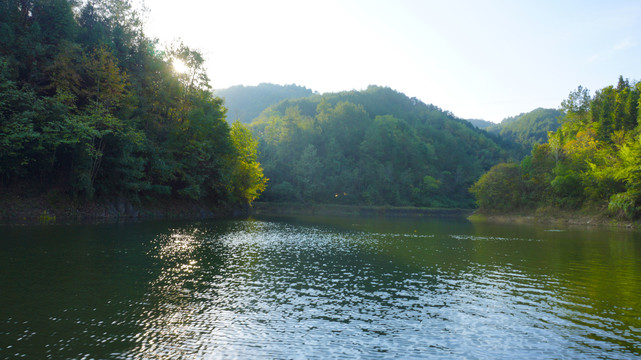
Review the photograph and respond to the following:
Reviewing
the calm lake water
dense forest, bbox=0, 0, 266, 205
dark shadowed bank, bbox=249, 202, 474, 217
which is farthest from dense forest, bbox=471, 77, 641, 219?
dense forest, bbox=0, 0, 266, 205

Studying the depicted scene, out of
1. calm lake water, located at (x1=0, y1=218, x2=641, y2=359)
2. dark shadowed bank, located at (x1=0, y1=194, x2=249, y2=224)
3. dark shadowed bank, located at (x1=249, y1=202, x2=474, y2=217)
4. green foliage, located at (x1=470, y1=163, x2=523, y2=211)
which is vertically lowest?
dark shadowed bank, located at (x1=249, y1=202, x2=474, y2=217)

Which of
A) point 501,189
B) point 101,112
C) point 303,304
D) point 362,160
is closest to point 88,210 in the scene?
point 101,112

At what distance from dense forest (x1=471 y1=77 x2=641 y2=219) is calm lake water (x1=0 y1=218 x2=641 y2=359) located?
4098 cm

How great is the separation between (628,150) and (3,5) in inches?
3229

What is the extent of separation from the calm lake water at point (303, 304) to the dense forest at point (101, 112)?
58.6 ft

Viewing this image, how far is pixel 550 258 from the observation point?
24.6 m

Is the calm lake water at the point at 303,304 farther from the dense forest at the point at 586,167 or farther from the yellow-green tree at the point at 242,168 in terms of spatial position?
the yellow-green tree at the point at 242,168

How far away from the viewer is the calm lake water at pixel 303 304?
900 centimetres

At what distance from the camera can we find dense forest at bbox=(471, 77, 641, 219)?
5612 centimetres

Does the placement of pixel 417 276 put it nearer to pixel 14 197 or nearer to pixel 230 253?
pixel 230 253

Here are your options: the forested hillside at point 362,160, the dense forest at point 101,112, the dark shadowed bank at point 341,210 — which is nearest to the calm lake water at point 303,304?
the dense forest at point 101,112

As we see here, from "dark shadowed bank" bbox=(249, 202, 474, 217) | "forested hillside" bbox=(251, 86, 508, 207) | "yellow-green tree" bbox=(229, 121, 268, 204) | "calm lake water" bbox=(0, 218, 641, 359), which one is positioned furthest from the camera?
"forested hillside" bbox=(251, 86, 508, 207)

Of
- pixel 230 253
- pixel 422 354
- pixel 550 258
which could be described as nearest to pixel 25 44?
pixel 230 253

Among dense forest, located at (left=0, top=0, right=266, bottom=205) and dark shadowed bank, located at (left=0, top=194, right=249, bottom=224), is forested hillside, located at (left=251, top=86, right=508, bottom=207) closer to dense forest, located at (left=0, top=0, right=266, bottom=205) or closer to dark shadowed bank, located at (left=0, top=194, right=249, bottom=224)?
dense forest, located at (left=0, top=0, right=266, bottom=205)
